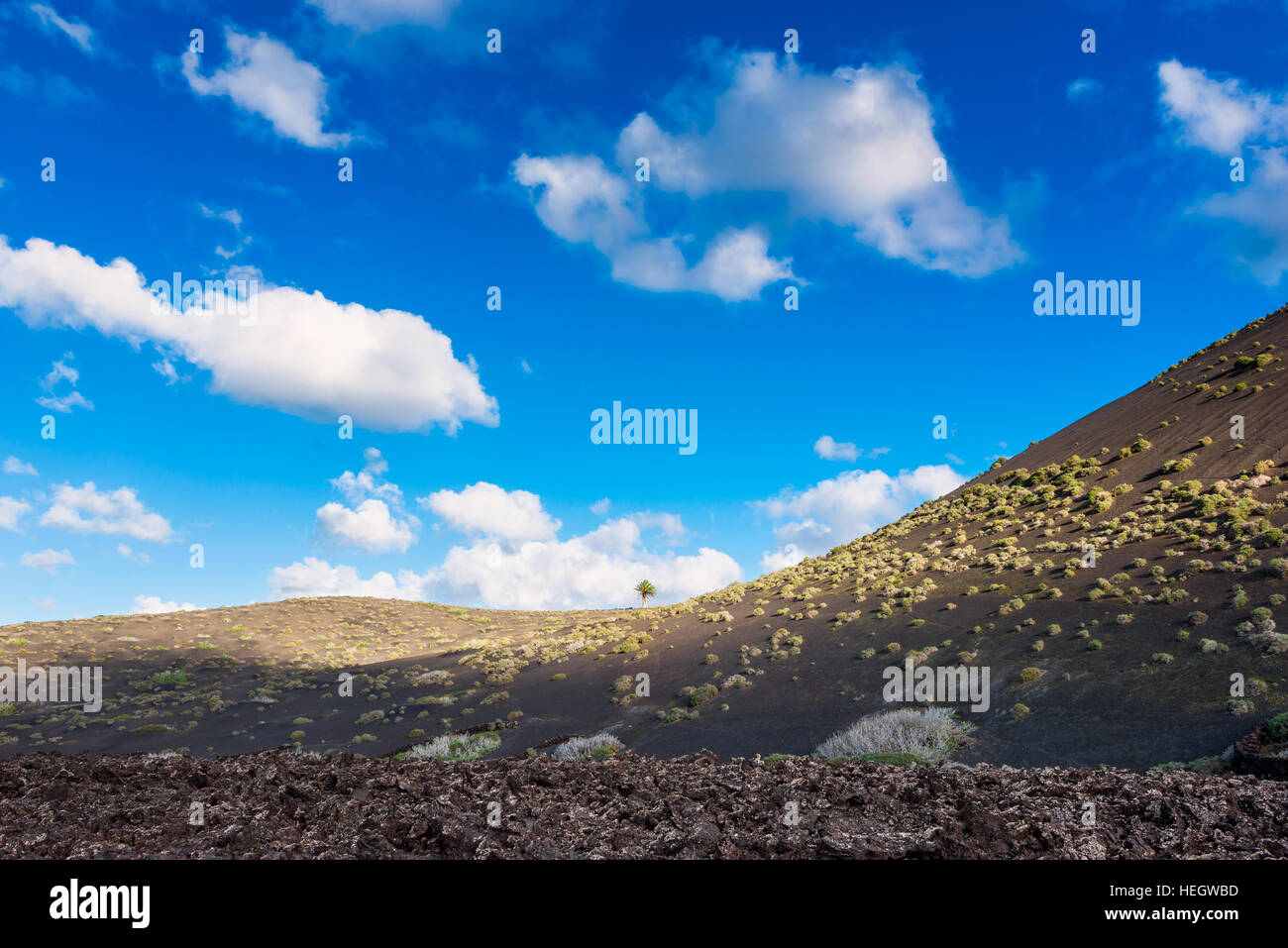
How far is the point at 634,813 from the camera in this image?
274 inches

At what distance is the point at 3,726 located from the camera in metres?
36.3

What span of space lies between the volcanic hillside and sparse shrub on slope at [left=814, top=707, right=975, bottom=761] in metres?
1.13

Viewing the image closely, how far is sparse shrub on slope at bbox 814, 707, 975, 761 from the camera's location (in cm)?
1728

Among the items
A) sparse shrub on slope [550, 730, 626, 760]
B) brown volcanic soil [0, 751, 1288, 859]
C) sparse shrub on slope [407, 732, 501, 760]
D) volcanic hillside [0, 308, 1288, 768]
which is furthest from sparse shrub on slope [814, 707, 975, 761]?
sparse shrub on slope [407, 732, 501, 760]

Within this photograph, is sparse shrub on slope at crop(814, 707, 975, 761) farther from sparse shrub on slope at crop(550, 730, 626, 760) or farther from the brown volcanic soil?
the brown volcanic soil

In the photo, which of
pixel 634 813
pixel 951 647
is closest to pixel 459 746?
pixel 634 813

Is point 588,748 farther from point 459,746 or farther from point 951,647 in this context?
point 951,647

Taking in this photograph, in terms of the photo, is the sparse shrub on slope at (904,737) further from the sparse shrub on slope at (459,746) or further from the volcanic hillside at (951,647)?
the sparse shrub on slope at (459,746)

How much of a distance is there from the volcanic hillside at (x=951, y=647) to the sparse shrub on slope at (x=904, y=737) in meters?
1.13

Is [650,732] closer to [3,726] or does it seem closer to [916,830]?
[916,830]
